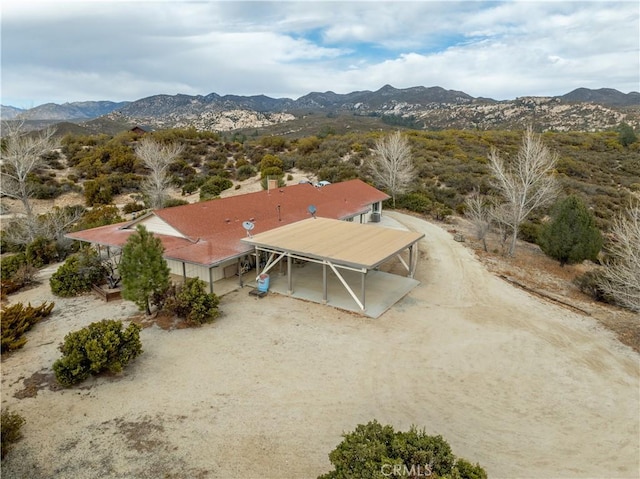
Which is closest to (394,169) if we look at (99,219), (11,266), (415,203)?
(415,203)

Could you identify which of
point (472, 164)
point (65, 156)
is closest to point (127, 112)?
point (65, 156)

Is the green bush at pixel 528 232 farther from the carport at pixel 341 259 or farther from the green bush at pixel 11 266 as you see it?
the green bush at pixel 11 266

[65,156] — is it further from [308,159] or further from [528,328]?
[528,328]

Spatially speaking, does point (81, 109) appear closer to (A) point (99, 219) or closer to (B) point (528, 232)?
(A) point (99, 219)

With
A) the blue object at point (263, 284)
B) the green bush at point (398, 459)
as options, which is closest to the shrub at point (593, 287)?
the blue object at point (263, 284)

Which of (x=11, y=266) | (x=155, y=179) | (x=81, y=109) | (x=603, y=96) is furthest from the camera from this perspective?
(x=81, y=109)

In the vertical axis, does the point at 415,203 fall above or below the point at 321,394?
above

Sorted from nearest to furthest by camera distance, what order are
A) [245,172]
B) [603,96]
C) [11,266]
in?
[11,266], [245,172], [603,96]
